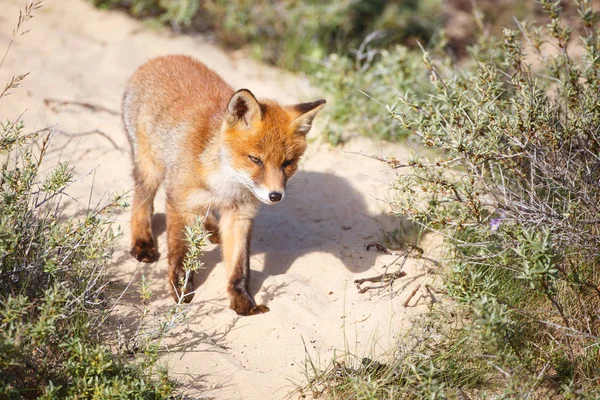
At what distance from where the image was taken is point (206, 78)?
472cm

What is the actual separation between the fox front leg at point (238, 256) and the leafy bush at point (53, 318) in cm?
82

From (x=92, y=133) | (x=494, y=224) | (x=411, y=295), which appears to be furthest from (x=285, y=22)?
(x=411, y=295)

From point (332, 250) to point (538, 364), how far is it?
1.81 metres

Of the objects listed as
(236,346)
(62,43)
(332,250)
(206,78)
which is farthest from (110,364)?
(62,43)

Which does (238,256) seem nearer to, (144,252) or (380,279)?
(144,252)

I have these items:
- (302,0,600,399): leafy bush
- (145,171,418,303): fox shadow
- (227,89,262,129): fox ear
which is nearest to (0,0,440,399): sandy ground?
(145,171,418,303): fox shadow

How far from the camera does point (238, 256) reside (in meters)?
4.14

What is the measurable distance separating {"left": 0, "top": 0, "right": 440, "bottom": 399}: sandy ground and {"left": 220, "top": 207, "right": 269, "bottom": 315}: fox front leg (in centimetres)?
10

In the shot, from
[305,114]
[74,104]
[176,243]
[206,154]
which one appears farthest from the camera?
[74,104]

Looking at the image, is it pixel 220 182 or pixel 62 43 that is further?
pixel 62 43

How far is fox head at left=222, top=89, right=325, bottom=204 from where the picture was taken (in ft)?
12.4

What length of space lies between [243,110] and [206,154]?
46 centimetres

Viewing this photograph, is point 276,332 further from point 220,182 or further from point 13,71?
point 13,71

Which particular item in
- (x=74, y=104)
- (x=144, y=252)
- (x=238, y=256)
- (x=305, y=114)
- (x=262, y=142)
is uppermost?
(x=305, y=114)
